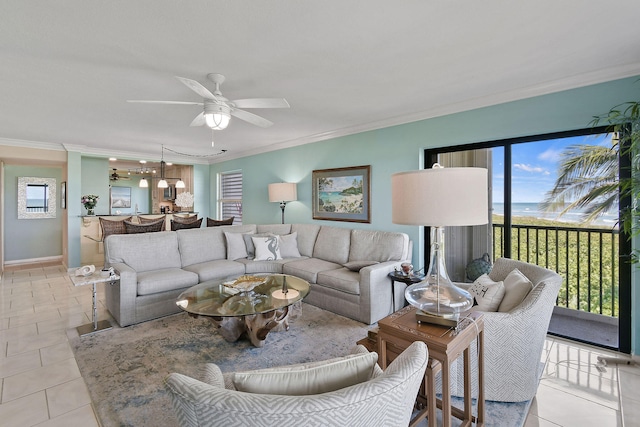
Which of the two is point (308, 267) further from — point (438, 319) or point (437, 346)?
point (437, 346)

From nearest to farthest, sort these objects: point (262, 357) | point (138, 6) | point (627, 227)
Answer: point (138, 6) → point (627, 227) → point (262, 357)

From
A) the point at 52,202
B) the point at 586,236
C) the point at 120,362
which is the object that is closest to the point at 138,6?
the point at 120,362

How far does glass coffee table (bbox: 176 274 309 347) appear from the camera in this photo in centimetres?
245

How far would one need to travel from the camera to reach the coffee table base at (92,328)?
2.97 m

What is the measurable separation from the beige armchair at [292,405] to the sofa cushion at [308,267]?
291cm

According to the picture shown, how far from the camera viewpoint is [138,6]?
5.47 feet

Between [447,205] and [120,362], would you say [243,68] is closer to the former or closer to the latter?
[447,205]

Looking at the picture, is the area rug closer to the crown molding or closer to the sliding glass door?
the sliding glass door

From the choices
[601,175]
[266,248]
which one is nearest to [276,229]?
[266,248]

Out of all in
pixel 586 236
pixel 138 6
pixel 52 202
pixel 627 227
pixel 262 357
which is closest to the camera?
pixel 138 6

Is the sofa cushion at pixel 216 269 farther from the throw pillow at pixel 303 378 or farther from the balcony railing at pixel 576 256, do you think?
the balcony railing at pixel 576 256

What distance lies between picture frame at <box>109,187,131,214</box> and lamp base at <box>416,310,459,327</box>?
31.1 ft

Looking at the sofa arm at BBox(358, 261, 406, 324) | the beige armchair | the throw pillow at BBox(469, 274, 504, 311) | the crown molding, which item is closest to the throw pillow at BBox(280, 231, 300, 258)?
the sofa arm at BBox(358, 261, 406, 324)

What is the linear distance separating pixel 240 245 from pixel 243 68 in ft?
8.70
